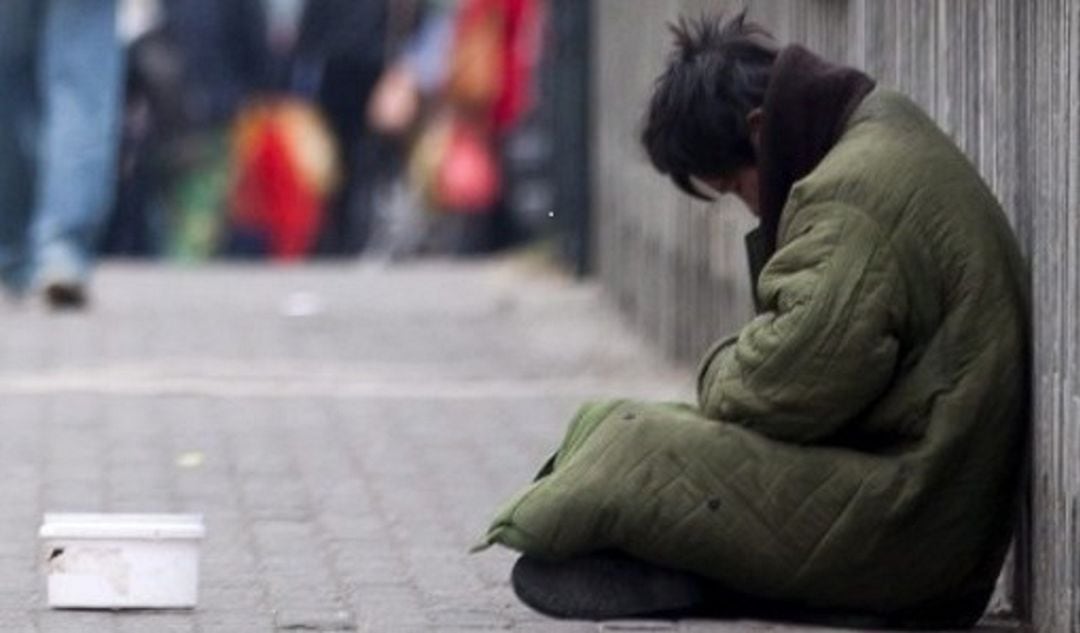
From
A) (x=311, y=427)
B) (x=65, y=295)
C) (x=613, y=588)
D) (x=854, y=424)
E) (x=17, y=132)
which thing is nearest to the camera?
(x=854, y=424)

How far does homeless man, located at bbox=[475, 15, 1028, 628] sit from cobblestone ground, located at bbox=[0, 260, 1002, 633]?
0.15m

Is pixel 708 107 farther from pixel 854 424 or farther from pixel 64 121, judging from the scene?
pixel 64 121

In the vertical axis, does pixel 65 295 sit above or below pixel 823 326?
below

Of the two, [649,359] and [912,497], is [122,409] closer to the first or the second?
[649,359]

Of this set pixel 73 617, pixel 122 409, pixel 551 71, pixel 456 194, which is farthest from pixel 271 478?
pixel 456 194

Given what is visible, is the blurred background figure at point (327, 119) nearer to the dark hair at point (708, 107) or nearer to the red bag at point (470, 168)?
the red bag at point (470, 168)

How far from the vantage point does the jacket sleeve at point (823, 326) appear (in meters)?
6.42

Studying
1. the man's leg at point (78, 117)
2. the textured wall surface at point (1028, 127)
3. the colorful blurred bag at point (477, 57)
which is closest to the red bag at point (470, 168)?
the colorful blurred bag at point (477, 57)

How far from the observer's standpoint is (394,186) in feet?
52.4

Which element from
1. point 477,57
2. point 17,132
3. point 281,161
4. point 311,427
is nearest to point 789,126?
point 311,427

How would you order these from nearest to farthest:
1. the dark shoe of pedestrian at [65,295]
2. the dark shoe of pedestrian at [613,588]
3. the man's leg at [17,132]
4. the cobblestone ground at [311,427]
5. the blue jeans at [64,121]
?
1. the dark shoe of pedestrian at [613,588]
2. the cobblestone ground at [311,427]
3. the dark shoe of pedestrian at [65,295]
4. the blue jeans at [64,121]
5. the man's leg at [17,132]

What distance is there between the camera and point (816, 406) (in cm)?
649

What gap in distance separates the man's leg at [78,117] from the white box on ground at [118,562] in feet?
18.1

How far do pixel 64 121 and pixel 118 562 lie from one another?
5.78 meters
